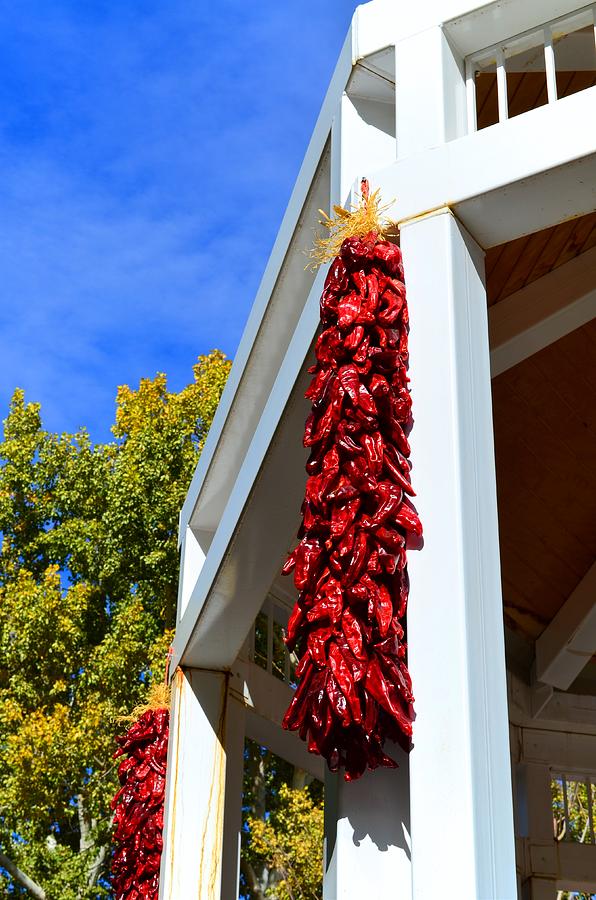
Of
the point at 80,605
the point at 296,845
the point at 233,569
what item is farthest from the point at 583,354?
the point at 296,845

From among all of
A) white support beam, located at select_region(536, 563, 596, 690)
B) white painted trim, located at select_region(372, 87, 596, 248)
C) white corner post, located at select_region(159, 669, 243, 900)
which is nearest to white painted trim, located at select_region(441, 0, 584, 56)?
white painted trim, located at select_region(372, 87, 596, 248)

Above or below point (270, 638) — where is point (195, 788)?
below

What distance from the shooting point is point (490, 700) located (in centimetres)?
326

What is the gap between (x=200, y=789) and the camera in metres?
6.28

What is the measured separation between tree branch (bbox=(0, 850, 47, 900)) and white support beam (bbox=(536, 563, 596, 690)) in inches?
367

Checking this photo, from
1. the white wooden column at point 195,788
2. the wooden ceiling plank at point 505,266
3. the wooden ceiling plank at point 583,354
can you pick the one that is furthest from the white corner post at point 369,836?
the wooden ceiling plank at point 583,354

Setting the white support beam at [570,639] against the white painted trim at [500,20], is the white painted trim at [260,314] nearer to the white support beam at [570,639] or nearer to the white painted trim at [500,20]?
the white painted trim at [500,20]

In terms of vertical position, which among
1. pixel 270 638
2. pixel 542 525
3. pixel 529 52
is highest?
pixel 529 52

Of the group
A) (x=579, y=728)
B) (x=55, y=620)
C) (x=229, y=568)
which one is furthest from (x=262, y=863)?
(x=229, y=568)

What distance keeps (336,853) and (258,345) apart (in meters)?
3.17

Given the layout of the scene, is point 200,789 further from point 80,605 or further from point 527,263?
point 80,605

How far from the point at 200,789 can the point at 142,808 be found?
497 mm

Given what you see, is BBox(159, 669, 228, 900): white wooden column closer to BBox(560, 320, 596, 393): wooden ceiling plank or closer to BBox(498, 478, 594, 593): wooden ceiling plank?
BBox(498, 478, 594, 593): wooden ceiling plank

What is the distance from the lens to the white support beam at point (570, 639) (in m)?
8.27
